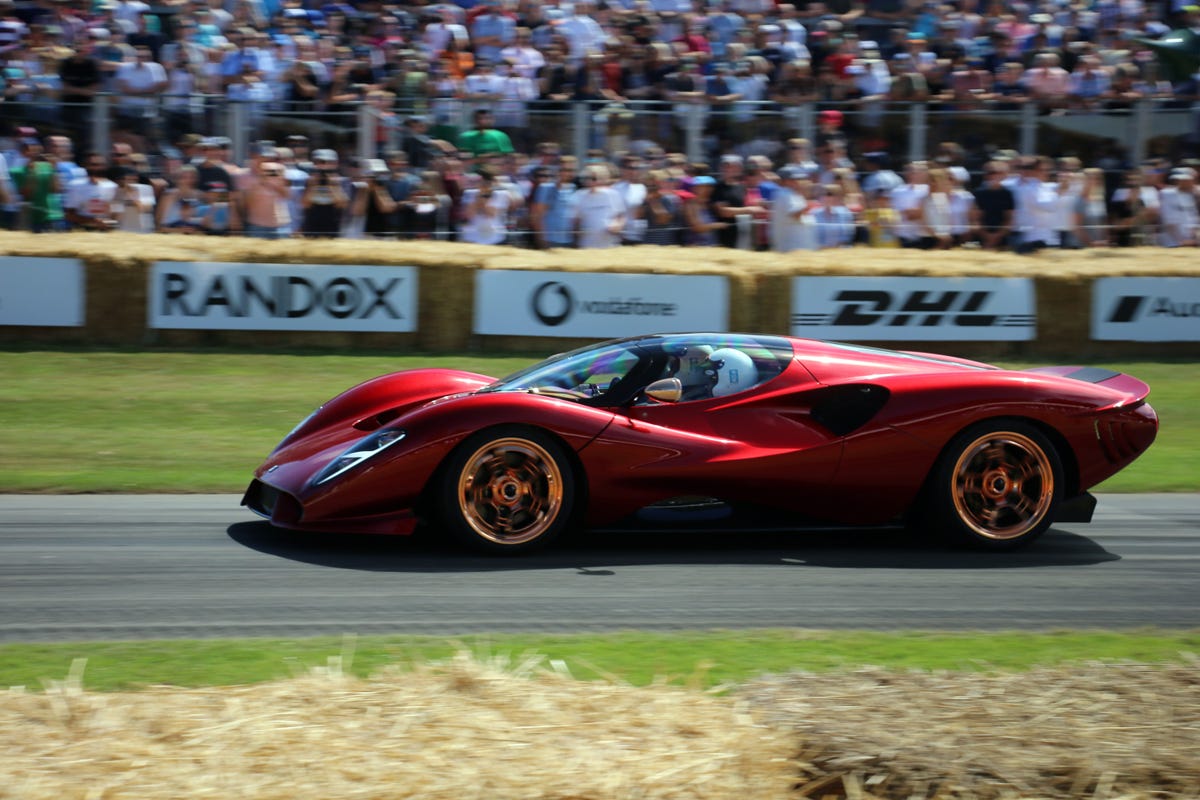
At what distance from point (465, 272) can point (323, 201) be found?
1703mm

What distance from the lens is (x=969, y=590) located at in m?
5.96

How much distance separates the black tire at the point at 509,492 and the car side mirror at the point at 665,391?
505 mm

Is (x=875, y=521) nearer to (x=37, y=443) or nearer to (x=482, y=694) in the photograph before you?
(x=482, y=694)

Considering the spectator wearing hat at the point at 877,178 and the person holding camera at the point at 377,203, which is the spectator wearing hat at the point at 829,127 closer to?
the spectator wearing hat at the point at 877,178

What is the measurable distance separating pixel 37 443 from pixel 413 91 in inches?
263

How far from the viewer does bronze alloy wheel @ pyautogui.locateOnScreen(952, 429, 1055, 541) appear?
6719mm

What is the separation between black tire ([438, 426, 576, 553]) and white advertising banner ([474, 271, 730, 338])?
272 inches

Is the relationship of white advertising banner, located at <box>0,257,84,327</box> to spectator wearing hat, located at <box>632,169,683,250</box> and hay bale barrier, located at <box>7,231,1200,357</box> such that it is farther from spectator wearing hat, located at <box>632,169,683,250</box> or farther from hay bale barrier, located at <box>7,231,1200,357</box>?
spectator wearing hat, located at <box>632,169,683,250</box>

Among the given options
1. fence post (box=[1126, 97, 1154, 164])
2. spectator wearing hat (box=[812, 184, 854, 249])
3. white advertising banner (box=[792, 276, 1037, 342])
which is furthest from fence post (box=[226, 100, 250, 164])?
fence post (box=[1126, 97, 1154, 164])

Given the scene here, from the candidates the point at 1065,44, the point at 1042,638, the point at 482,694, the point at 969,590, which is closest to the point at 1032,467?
the point at 969,590

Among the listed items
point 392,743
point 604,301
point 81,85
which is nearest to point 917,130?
point 604,301

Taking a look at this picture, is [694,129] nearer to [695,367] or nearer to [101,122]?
[101,122]

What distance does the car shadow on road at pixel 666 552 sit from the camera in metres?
6.24

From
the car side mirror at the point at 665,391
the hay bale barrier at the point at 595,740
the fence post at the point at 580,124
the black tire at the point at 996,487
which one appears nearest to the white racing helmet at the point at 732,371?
the car side mirror at the point at 665,391
